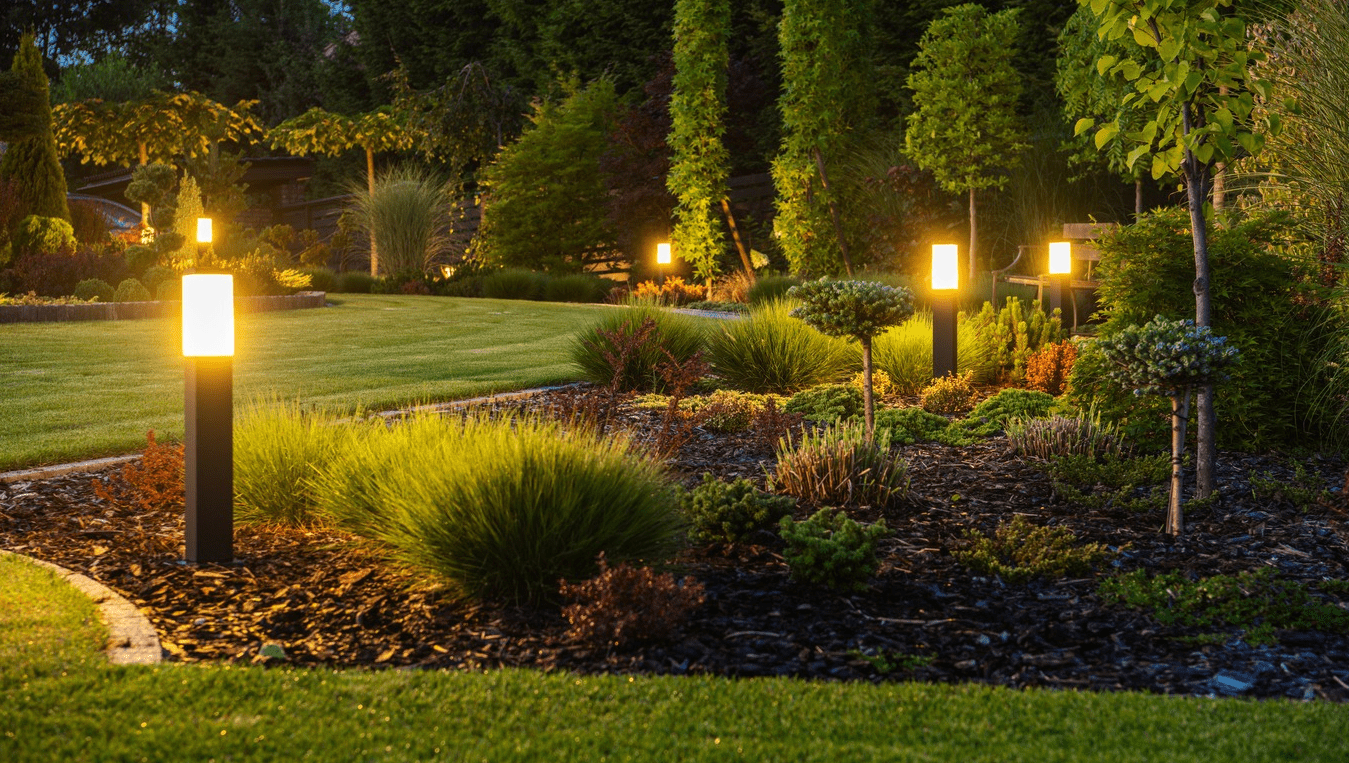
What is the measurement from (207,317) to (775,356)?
4.75 m

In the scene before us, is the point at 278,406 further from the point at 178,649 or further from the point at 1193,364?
the point at 1193,364

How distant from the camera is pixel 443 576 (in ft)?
11.7

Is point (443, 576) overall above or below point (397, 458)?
below

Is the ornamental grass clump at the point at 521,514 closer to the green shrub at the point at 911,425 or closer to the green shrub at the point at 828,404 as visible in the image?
the green shrub at the point at 911,425

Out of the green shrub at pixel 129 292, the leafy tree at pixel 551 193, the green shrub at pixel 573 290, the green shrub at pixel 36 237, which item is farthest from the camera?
the leafy tree at pixel 551 193

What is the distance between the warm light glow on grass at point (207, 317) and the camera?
160 inches

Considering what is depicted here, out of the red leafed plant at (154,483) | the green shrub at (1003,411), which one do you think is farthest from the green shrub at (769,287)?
the red leafed plant at (154,483)

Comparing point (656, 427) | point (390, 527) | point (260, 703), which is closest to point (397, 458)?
point (390, 527)

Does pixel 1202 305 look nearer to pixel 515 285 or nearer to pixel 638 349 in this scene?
pixel 638 349

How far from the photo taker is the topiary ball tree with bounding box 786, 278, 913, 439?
5844 mm

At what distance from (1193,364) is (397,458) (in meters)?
2.99

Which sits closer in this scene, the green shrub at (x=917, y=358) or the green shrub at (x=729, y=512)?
the green shrub at (x=729, y=512)

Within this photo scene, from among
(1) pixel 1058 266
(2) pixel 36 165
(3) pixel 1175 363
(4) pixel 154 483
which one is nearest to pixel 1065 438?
(3) pixel 1175 363

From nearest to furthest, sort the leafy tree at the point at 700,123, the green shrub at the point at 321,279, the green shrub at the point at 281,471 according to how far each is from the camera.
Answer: the green shrub at the point at 281,471 → the leafy tree at the point at 700,123 → the green shrub at the point at 321,279
